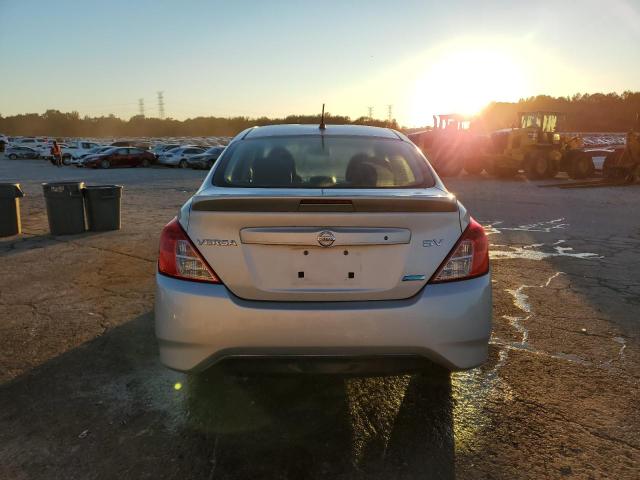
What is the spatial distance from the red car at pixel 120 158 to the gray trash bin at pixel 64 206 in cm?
2433

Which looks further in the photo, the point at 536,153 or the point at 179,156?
the point at 179,156

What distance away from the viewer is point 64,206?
778cm

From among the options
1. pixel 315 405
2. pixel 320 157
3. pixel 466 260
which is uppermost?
pixel 320 157

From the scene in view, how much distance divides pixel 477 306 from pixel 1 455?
8.19ft

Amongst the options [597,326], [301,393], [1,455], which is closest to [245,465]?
[301,393]

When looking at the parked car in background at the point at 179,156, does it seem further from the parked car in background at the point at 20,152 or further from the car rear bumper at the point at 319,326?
the car rear bumper at the point at 319,326

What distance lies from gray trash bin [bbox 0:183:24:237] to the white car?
6.85 m

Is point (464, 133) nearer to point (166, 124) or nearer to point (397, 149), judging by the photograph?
point (397, 149)

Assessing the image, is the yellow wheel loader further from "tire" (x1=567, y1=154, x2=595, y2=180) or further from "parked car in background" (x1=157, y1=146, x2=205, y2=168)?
"parked car in background" (x1=157, y1=146, x2=205, y2=168)

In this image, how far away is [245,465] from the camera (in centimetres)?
236

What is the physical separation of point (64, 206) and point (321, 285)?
271 inches

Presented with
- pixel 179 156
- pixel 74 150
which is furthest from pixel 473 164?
pixel 74 150

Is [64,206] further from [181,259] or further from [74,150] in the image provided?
[74,150]

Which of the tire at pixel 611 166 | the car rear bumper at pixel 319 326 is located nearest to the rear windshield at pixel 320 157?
the car rear bumper at pixel 319 326
